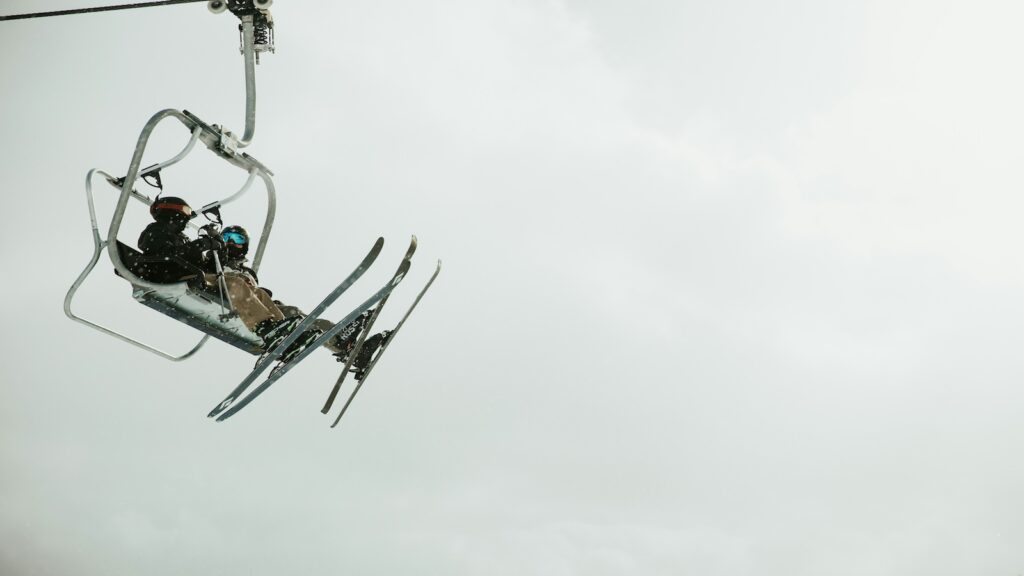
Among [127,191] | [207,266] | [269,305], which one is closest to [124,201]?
[127,191]

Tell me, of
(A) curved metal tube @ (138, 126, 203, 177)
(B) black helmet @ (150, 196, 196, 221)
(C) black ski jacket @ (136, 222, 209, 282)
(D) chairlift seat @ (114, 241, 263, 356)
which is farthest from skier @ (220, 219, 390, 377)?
(A) curved metal tube @ (138, 126, 203, 177)

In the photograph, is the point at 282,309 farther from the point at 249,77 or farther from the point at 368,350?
the point at 249,77

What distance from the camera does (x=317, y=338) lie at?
10148mm

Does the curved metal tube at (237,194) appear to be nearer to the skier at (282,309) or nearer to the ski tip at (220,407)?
the skier at (282,309)

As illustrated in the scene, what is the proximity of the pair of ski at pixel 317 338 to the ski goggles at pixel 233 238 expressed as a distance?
148 centimetres

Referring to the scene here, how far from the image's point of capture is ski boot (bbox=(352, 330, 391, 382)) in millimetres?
10945

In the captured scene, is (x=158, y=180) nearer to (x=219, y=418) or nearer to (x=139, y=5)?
(x=139, y=5)

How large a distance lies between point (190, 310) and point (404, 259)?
2878mm

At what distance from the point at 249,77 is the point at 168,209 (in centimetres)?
202

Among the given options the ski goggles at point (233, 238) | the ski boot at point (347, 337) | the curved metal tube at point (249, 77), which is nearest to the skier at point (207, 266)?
the ski goggles at point (233, 238)

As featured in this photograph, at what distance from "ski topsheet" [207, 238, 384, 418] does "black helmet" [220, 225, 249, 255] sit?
1.42 meters

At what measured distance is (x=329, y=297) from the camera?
9.32 m

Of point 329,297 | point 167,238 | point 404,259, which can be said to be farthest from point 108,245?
point 404,259

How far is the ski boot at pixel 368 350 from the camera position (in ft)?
35.9
